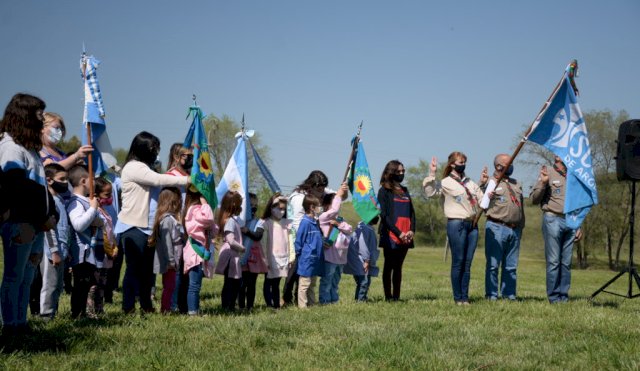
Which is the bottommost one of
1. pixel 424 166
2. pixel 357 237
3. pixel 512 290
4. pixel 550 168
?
pixel 512 290

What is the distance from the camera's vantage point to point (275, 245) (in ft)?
34.7

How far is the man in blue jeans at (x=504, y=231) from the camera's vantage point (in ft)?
37.1

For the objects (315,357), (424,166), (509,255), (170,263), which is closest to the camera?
(315,357)

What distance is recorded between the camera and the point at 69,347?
5.71 metres

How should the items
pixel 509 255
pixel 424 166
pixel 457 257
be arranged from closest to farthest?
pixel 457 257 < pixel 509 255 < pixel 424 166

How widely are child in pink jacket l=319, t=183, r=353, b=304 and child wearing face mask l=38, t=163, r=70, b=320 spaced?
4.22 m

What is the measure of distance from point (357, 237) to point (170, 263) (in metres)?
4.29

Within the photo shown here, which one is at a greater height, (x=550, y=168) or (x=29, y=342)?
(x=550, y=168)

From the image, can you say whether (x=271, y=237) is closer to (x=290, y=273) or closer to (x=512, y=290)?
(x=290, y=273)

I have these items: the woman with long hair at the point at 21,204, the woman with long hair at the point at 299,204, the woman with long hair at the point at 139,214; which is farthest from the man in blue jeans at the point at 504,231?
the woman with long hair at the point at 21,204

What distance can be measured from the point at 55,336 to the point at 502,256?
752 cm

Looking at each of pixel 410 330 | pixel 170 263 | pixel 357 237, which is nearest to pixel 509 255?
pixel 357 237

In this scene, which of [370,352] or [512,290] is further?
[512,290]

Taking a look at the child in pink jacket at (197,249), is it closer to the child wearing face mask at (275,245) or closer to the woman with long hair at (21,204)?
the child wearing face mask at (275,245)
